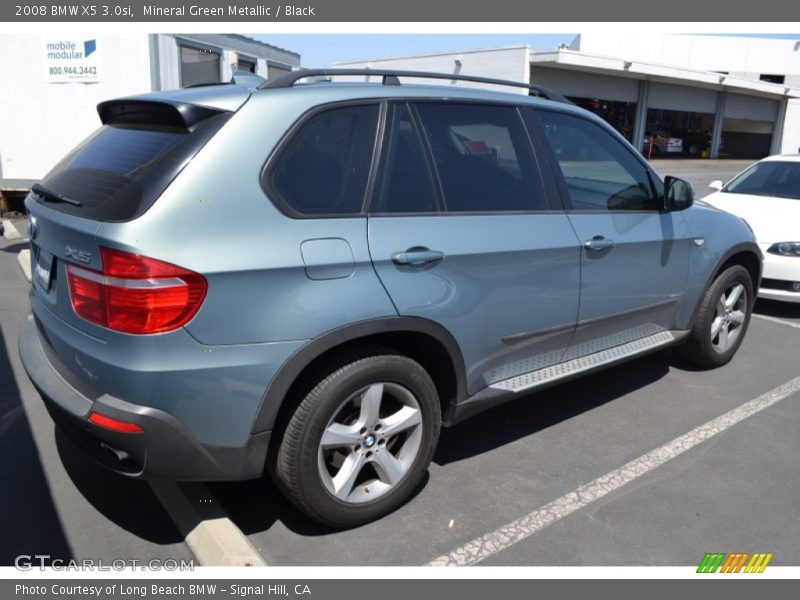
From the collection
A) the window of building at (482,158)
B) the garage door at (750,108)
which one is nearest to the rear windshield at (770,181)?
the window of building at (482,158)

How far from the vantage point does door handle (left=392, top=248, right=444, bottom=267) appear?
2.89 meters

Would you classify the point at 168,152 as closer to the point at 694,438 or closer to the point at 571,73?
the point at 694,438

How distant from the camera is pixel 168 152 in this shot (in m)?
2.62

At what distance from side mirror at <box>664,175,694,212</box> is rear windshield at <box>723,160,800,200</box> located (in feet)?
13.1

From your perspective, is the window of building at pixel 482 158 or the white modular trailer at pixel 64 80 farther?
the white modular trailer at pixel 64 80

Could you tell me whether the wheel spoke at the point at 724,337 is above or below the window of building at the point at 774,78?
below

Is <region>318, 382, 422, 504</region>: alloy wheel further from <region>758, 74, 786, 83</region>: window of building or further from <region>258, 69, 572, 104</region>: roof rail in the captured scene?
<region>758, 74, 786, 83</region>: window of building

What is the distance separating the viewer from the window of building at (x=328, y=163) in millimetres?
2705

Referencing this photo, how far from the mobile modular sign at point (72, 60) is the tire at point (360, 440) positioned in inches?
388

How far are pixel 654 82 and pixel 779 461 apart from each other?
107 ft

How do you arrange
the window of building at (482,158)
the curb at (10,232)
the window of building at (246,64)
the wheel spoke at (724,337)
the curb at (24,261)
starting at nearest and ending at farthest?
the window of building at (482,158), the wheel spoke at (724,337), the curb at (24,261), the curb at (10,232), the window of building at (246,64)

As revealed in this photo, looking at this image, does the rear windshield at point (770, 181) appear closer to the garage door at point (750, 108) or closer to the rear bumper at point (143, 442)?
the rear bumper at point (143, 442)

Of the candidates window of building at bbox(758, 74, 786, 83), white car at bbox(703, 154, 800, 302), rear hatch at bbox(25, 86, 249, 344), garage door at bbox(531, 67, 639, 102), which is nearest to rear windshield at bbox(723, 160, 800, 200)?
white car at bbox(703, 154, 800, 302)

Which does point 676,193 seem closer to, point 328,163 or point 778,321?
point 328,163
